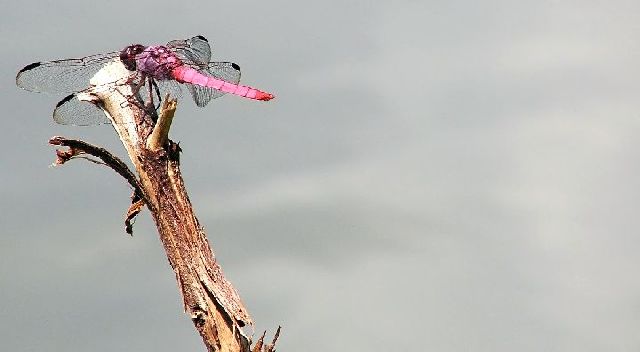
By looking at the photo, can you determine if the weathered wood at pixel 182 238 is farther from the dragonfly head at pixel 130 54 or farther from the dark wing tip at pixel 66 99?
the dark wing tip at pixel 66 99

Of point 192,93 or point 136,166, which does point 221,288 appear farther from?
point 192,93

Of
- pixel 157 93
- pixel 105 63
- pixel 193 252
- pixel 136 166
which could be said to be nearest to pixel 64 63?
pixel 105 63

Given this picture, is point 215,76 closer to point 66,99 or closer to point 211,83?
point 211,83

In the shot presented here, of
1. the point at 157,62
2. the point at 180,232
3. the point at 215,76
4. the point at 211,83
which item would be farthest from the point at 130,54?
the point at 180,232

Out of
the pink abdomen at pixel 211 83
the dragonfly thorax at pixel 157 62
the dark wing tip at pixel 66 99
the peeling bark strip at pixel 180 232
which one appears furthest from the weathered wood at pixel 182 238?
the pink abdomen at pixel 211 83

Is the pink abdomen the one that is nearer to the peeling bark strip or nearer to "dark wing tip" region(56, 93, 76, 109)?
the peeling bark strip

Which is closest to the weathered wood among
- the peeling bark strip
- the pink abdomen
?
the peeling bark strip

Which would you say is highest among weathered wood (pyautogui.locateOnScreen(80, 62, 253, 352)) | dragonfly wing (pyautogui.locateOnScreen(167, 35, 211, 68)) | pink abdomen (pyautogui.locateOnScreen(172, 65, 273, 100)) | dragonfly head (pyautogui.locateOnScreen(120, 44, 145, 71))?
dragonfly wing (pyautogui.locateOnScreen(167, 35, 211, 68))
